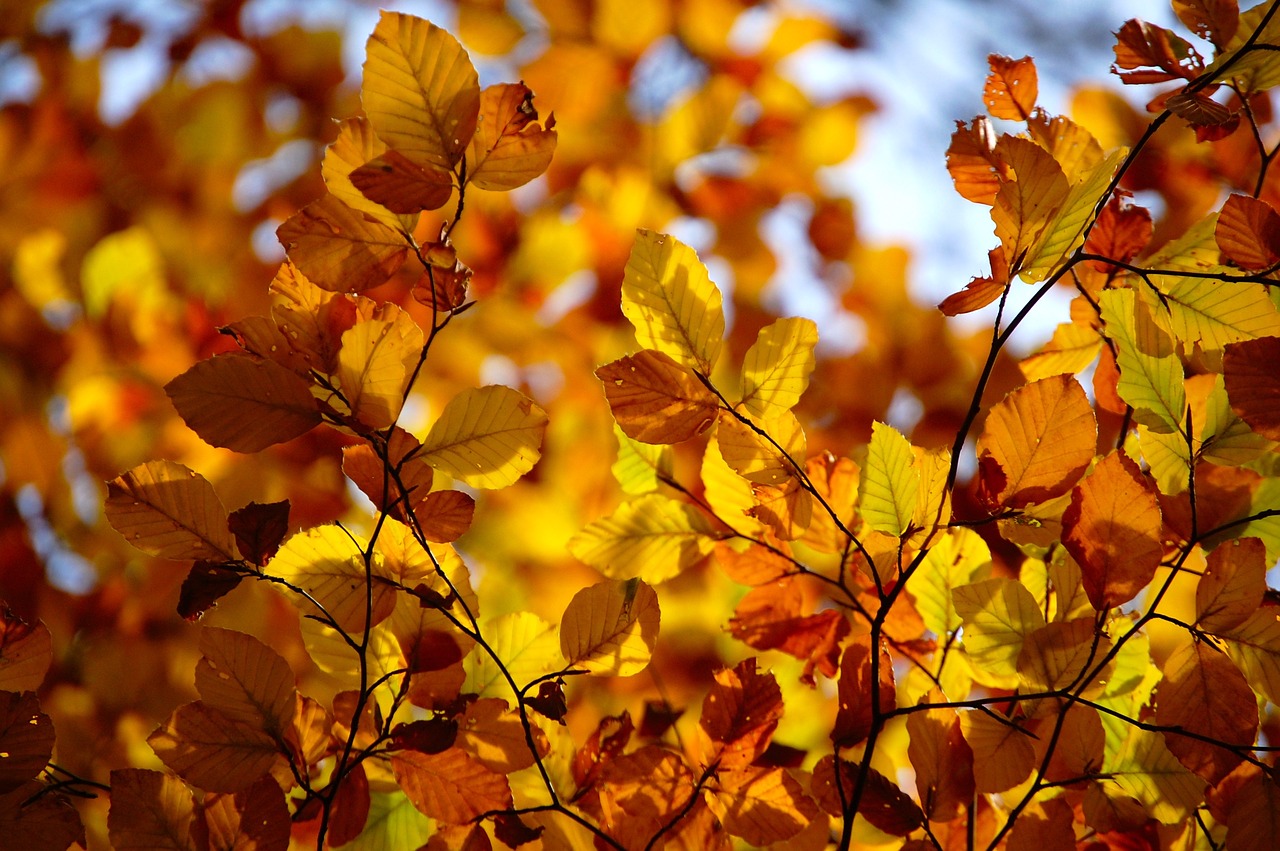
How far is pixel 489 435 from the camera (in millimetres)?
349

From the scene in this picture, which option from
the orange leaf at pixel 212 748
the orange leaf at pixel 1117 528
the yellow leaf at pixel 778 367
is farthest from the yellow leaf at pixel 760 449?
the orange leaf at pixel 212 748

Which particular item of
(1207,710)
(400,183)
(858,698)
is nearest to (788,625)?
(858,698)

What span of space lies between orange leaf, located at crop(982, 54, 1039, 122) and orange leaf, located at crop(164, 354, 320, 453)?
0.33m

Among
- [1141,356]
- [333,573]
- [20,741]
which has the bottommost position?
[20,741]

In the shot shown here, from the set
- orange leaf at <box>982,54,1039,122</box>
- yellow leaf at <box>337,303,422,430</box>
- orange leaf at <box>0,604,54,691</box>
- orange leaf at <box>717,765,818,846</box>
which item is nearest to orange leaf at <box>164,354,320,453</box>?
yellow leaf at <box>337,303,422,430</box>

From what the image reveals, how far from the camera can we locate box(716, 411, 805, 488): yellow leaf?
35cm

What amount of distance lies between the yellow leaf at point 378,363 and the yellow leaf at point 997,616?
24cm

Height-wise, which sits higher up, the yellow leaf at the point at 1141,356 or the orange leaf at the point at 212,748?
the yellow leaf at the point at 1141,356

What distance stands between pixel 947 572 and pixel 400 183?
31cm

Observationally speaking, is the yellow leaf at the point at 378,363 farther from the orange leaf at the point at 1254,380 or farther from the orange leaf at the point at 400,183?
the orange leaf at the point at 1254,380

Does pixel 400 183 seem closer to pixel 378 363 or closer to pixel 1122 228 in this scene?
pixel 378 363

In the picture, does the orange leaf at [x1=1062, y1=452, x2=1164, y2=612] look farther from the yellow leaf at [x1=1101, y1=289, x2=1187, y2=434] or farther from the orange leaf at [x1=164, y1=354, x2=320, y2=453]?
the orange leaf at [x1=164, y1=354, x2=320, y2=453]

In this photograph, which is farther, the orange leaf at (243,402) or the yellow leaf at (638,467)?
the yellow leaf at (638,467)

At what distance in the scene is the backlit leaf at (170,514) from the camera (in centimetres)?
33
